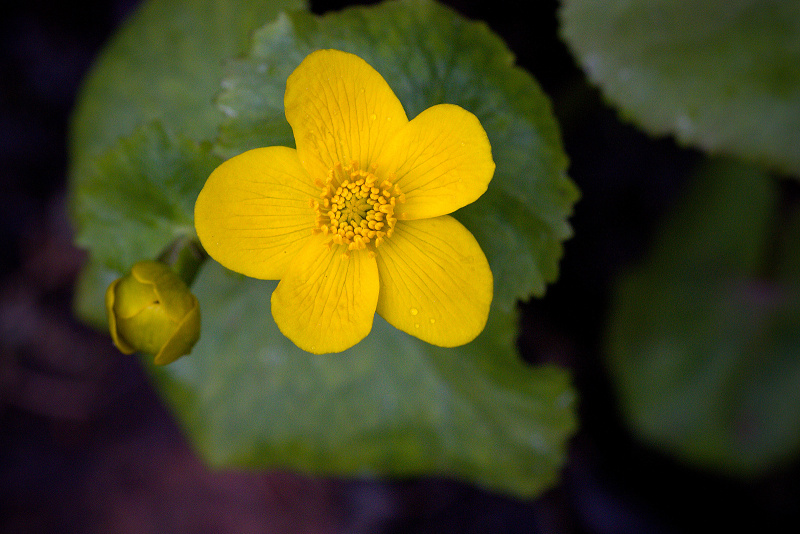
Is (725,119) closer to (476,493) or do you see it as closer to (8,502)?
(476,493)

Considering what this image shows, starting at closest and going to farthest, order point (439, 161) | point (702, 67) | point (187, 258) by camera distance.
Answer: point (439, 161), point (187, 258), point (702, 67)

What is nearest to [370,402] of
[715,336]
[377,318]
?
[377,318]

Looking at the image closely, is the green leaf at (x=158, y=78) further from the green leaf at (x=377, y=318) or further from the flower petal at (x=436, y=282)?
the flower petal at (x=436, y=282)

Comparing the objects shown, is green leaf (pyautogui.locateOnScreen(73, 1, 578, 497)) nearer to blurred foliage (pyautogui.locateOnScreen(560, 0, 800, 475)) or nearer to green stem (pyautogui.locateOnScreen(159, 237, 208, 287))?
green stem (pyautogui.locateOnScreen(159, 237, 208, 287))

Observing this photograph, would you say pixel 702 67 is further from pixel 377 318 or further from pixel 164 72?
pixel 164 72

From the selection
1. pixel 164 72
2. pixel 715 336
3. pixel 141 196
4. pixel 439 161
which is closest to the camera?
pixel 439 161

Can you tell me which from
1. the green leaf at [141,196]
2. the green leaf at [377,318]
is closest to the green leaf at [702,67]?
the green leaf at [377,318]

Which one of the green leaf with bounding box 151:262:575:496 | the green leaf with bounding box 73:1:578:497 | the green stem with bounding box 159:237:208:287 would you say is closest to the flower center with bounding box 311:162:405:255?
the green leaf with bounding box 73:1:578:497

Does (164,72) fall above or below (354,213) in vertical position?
below
